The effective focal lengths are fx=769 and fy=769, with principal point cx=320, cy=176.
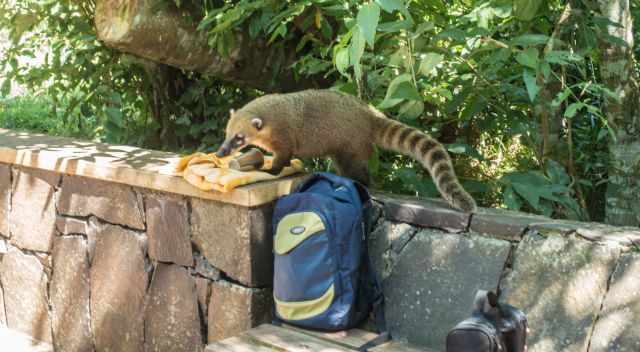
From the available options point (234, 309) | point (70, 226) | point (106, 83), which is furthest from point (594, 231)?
point (106, 83)

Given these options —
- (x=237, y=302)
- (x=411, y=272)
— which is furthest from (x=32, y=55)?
(x=411, y=272)

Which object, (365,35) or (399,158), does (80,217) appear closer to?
(399,158)

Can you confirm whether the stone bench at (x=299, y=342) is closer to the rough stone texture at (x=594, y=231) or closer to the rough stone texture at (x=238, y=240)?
the rough stone texture at (x=238, y=240)

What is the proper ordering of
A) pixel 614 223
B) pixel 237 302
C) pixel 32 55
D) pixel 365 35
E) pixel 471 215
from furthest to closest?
pixel 32 55, pixel 614 223, pixel 237 302, pixel 471 215, pixel 365 35

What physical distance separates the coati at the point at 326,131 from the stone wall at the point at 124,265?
433mm

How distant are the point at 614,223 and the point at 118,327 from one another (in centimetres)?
235

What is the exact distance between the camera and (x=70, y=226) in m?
3.89

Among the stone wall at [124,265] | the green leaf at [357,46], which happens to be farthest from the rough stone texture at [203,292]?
the green leaf at [357,46]

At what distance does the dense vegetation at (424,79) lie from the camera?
2.98 m

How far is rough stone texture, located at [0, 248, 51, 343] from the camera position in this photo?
4105 millimetres

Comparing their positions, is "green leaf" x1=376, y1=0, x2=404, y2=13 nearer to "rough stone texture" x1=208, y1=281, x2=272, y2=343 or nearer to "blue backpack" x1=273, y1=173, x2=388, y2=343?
"blue backpack" x1=273, y1=173, x2=388, y2=343

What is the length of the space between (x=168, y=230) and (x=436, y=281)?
124 cm

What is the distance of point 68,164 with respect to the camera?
376 cm

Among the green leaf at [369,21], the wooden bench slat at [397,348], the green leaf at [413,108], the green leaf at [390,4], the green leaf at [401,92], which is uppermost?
the green leaf at [390,4]
